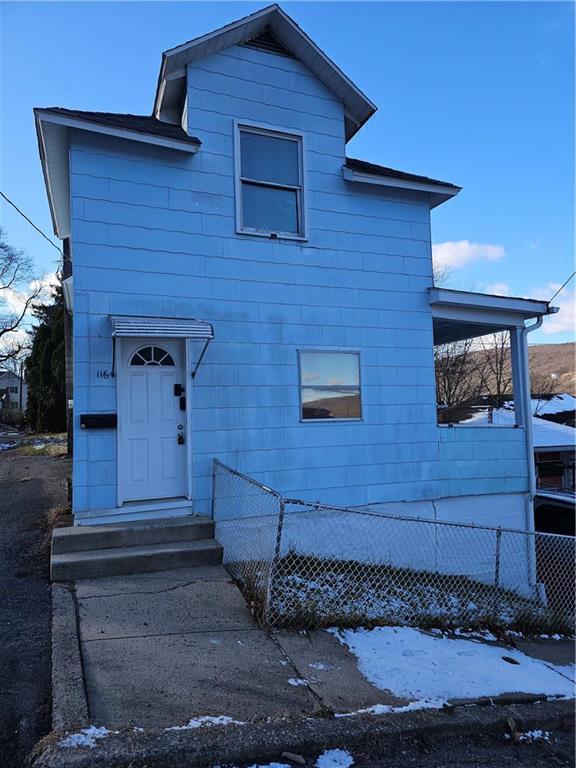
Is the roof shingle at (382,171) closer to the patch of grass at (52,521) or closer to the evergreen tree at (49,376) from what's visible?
the patch of grass at (52,521)

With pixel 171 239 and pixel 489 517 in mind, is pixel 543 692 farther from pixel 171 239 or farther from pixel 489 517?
pixel 171 239

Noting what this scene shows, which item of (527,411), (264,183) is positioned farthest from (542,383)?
(264,183)

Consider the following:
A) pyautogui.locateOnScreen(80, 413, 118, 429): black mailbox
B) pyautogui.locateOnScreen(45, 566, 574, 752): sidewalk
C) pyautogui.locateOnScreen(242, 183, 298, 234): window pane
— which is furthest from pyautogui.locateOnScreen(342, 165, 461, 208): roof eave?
pyautogui.locateOnScreen(45, 566, 574, 752): sidewalk

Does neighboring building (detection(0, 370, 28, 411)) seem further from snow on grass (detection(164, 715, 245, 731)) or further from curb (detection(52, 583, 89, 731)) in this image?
snow on grass (detection(164, 715, 245, 731))

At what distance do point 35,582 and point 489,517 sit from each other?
22.0 ft

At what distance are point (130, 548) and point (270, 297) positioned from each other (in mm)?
3656

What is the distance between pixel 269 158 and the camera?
295 inches

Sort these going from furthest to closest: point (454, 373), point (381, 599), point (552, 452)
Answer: point (454, 373) < point (552, 452) < point (381, 599)

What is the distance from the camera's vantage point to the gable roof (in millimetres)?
6934

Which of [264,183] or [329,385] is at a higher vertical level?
[264,183]

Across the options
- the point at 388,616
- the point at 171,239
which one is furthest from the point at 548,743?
the point at 171,239

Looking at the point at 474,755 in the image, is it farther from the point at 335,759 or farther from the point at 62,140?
the point at 62,140

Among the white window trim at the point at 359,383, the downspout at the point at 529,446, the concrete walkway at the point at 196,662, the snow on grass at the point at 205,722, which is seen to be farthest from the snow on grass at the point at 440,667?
the downspout at the point at 529,446

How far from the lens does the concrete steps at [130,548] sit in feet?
17.5
